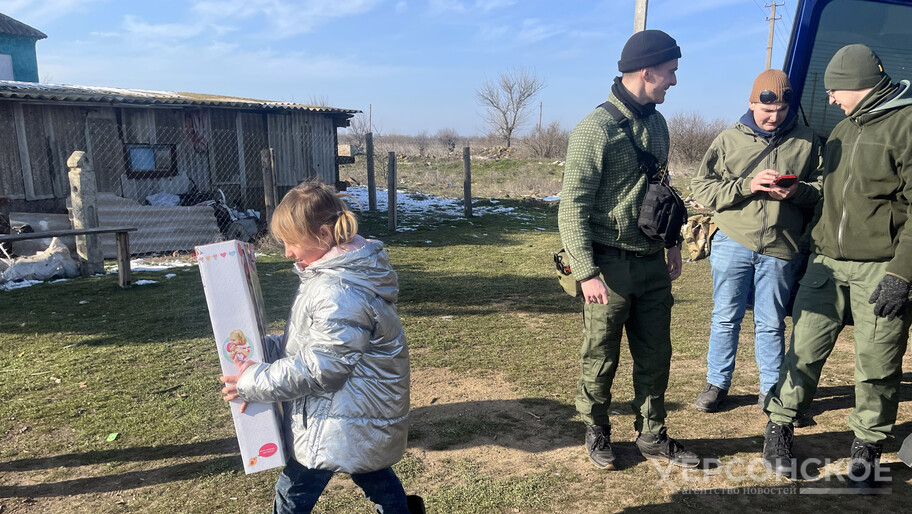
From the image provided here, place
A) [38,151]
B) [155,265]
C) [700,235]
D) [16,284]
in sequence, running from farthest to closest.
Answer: [38,151] < [155,265] < [16,284] < [700,235]

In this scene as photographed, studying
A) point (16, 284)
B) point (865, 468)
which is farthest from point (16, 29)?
point (865, 468)

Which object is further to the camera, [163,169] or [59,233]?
[163,169]

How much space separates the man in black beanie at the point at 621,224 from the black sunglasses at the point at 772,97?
2.34 ft

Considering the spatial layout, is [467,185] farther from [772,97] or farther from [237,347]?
[237,347]

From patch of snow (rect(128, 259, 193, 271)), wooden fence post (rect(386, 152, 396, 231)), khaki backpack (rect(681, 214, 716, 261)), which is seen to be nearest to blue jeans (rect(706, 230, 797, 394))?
Result: khaki backpack (rect(681, 214, 716, 261))

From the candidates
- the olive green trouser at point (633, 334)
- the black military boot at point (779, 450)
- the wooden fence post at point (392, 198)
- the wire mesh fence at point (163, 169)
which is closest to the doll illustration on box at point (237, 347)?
the olive green trouser at point (633, 334)

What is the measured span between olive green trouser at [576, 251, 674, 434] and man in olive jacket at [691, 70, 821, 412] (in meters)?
0.81

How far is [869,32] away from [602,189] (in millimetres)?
2284

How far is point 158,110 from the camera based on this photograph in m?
12.0

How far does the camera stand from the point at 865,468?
2.86 m

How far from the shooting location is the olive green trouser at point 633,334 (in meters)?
2.84

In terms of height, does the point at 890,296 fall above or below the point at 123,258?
above

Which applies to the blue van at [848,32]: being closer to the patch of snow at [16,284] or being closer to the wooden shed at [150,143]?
the wooden shed at [150,143]

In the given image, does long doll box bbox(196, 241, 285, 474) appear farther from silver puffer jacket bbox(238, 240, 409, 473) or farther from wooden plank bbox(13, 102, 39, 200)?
wooden plank bbox(13, 102, 39, 200)
